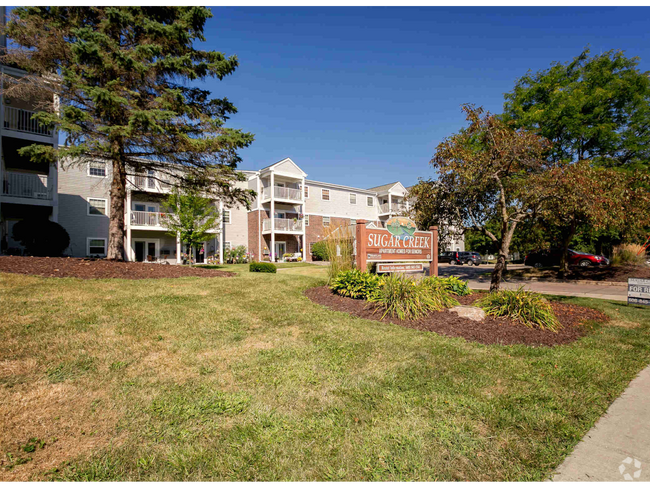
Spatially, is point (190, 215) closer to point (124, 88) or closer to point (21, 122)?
point (124, 88)

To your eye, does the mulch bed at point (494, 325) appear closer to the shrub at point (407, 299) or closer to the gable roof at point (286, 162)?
the shrub at point (407, 299)

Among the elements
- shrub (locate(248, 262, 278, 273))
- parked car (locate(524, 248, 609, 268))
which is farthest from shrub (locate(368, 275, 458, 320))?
parked car (locate(524, 248, 609, 268))

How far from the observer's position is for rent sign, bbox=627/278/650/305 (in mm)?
8688

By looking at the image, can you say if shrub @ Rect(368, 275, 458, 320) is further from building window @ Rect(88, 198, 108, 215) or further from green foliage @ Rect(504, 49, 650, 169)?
building window @ Rect(88, 198, 108, 215)

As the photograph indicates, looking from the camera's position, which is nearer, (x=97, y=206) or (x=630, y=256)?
(x=630, y=256)

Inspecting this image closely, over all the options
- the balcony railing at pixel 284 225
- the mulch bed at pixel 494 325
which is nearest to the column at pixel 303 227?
the balcony railing at pixel 284 225

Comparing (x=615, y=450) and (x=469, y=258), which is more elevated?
(x=469, y=258)

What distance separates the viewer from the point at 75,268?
991cm

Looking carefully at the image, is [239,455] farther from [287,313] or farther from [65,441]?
[287,313]

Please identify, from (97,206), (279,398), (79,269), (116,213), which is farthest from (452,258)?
(279,398)

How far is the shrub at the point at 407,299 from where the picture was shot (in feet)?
22.7

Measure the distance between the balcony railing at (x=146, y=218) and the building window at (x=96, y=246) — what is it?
2.32m

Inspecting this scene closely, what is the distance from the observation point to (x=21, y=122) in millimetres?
15320

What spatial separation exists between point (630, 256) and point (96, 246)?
107 ft
